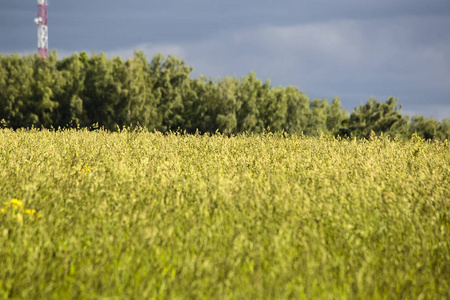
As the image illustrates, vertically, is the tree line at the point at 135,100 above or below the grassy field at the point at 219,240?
above

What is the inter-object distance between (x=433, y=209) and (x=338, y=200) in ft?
3.26

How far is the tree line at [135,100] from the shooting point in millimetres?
38906

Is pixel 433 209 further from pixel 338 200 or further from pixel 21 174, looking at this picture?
pixel 21 174

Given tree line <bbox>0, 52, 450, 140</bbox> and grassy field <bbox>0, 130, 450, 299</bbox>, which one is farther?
tree line <bbox>0, 52, 450, 140</bbox>

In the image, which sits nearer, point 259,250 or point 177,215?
point 259,250

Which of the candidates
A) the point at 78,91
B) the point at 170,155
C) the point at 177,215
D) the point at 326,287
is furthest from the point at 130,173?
the point at 78,91

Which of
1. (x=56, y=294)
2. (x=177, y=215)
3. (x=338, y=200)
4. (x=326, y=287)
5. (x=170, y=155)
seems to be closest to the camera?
(x=56, y=294)

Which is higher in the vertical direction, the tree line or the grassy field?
the tree line

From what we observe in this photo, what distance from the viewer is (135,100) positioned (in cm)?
4103

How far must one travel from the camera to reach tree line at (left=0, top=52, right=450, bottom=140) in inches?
1532

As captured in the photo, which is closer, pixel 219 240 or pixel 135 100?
pixel 219 240

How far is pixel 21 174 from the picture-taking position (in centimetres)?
539

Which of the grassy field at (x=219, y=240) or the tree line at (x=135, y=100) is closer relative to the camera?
the grassy field at (x=219, y=240)

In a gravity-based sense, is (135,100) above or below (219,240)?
above
